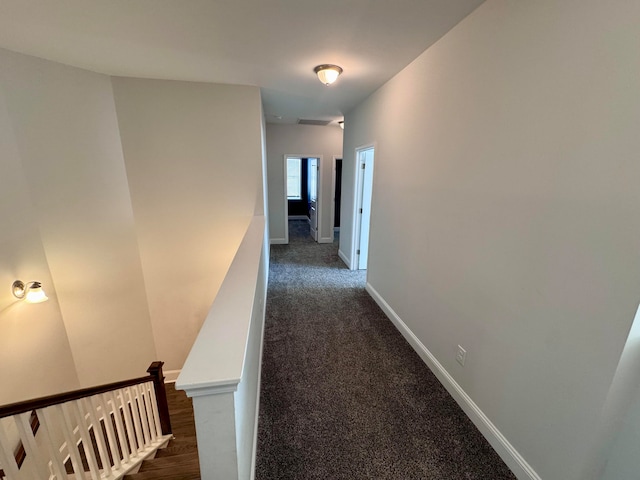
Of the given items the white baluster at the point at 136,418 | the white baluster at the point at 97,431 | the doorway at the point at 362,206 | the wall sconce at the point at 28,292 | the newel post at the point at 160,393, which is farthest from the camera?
the doorway at the point at 362,206

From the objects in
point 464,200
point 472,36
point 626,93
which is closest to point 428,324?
point 464,200

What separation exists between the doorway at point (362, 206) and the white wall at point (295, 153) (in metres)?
1.83

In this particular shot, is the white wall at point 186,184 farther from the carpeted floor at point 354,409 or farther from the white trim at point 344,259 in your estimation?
the white trim at point 344,259

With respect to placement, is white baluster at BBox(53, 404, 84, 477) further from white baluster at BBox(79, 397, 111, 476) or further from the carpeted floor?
the carpeted floor

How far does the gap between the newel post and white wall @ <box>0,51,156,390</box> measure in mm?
1026

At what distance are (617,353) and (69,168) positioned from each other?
162 inches

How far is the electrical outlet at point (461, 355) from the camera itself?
1.80 metres

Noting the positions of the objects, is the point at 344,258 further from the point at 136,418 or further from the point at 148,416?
the point at 136,418

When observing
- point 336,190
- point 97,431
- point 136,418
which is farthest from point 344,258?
point 97,431

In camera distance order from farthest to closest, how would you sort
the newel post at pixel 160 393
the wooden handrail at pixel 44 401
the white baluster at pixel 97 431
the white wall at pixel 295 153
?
the white wall at pixel 295 153, the newel post at pixel 160 393, the white baluster at pixel 97 431, the wooden handrail at pixel 44 401

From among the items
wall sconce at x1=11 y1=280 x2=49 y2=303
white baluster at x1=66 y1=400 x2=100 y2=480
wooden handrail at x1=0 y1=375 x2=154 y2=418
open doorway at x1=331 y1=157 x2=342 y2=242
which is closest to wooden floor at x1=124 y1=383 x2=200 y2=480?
white baluster at x1=66 y1=400 x2=100 y2=480

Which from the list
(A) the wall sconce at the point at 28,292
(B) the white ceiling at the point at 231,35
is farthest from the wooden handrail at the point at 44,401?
(B) the white ceiling at the point at 231,35

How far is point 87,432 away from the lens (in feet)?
Answer: 5.22

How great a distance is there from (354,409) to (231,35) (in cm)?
274
